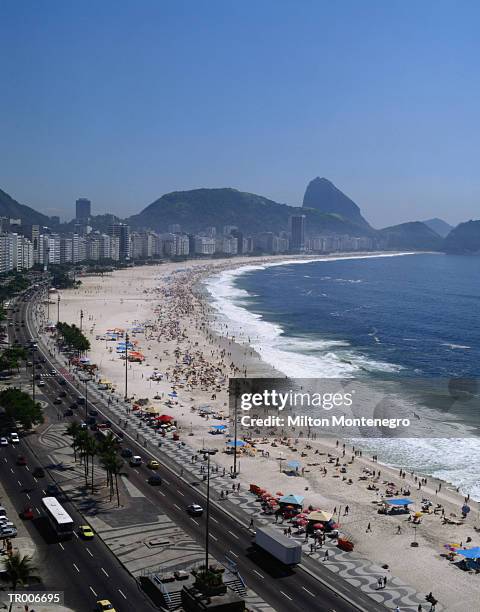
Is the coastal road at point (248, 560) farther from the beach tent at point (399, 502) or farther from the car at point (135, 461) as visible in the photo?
the beach tent at point (399, 502)

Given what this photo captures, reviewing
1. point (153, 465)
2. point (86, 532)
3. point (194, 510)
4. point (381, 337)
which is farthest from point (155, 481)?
point (381, 337)

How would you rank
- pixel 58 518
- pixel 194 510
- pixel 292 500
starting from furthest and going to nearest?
pixel 292 500 < pixel 194 510 < pixel 58 518

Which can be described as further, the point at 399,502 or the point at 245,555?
the point at 399,502

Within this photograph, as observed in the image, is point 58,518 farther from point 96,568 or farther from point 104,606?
point 104,606

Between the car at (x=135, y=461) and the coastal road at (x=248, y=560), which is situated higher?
the car at (x=135, y=461)

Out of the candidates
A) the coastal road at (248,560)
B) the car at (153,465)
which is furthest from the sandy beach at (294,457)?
the car at (153,465)

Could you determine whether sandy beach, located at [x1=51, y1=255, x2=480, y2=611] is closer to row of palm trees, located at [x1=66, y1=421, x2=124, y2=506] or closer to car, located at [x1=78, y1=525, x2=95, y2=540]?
row of palm trees, located at [x1=66, y1=421, x2=124, y2=506]

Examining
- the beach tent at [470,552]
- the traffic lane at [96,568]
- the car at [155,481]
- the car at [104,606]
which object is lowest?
the beach tent at [470,552]
